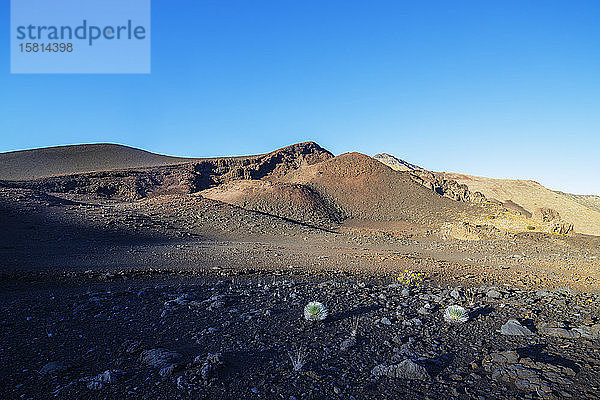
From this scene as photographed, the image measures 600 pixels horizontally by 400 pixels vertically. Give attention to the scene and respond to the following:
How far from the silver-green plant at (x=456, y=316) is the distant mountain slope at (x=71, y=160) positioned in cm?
6968

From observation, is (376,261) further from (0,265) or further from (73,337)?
(0,265)

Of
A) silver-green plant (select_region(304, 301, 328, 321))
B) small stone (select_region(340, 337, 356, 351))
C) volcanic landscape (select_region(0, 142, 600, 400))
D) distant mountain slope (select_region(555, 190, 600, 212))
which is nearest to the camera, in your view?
volcanic landscape (select_region(0, 142, 600, 400))

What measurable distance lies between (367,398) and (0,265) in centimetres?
1238

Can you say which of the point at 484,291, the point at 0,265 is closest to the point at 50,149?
the point at 0,265

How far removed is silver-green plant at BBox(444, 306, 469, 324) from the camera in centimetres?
611

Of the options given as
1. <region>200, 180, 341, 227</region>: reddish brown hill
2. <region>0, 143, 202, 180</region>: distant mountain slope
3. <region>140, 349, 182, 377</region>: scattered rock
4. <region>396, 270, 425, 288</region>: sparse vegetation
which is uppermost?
<region>0, 143, 202, 180</region>: distant mountain slope

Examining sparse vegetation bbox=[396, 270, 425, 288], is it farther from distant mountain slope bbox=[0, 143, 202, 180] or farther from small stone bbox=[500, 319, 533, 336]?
distant mountain slope bbox=[0, 143, 202, 180]

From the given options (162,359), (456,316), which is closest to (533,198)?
(456,316)

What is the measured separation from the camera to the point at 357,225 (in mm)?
34906

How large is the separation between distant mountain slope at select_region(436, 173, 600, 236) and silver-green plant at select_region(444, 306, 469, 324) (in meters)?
50.7

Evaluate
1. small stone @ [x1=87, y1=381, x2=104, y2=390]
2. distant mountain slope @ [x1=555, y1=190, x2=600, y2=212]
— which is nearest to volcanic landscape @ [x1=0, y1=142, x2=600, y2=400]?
small stone @ [x1=87, y1=381, x2=104, y2=390]

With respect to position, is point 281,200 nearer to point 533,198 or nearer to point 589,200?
point 533,198

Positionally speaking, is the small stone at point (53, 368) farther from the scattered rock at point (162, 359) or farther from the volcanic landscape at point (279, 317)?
the scattered rock at point (162, 359)

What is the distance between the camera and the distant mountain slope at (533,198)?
48.9 metres
